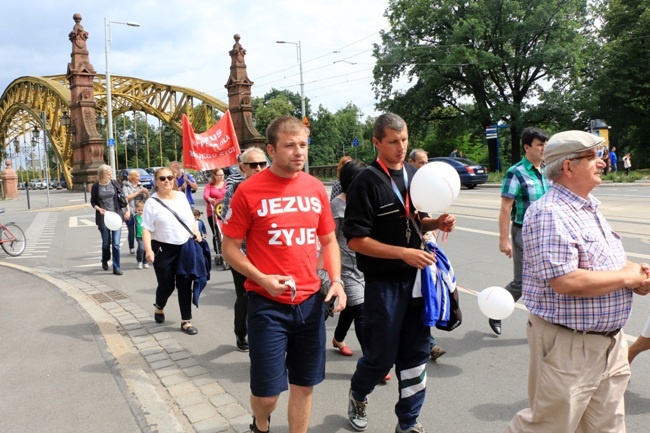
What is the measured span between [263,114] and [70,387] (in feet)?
241

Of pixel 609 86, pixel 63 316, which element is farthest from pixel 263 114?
pixel 63 316

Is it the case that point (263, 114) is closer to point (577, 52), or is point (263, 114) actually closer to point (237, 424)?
point (577, 52)

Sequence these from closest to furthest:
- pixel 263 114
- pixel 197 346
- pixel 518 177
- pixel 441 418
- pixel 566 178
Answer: pixel 566 178 < pixel 441 418 < pixel 518 177 < pixel 197 346 < pixel 263 114

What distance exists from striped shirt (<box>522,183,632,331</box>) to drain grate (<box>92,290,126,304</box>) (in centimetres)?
627

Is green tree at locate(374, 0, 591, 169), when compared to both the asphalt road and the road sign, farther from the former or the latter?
the asphalt road

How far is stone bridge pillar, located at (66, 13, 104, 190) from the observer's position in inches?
1430

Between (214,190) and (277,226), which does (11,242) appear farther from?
(277,226)

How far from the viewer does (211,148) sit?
32.8 ft

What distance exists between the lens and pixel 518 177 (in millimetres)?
4883

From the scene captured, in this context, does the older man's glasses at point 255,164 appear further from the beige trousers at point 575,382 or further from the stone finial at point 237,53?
the stone finial at point 237,53

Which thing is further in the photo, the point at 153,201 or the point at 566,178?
the point at 153,201

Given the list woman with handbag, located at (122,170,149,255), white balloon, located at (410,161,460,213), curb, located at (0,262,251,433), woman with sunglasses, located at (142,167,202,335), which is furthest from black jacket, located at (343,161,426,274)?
woman with handbag, located at (122,170,149,255)

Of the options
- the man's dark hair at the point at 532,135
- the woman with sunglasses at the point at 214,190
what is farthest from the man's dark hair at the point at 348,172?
the woman with sunglasses at the point at 214,190

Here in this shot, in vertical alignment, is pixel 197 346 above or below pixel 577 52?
below
